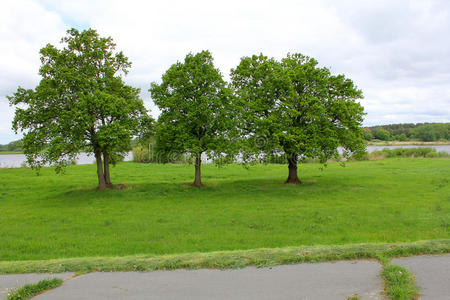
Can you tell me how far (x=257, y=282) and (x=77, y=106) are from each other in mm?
18405

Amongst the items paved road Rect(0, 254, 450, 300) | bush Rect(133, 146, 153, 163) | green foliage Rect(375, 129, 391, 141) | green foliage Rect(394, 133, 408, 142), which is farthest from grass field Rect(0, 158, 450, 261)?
green foliage Rect(394, 133, 408, 142)

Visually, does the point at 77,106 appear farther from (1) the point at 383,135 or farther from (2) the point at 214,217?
(1) the point at 383,135

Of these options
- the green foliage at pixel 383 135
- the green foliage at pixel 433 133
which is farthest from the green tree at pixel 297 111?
the green foliage at pixel 433 133

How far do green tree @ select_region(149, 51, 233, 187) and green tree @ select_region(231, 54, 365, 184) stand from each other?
180 cm

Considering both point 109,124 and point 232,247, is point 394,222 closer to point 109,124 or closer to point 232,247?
point 232,247

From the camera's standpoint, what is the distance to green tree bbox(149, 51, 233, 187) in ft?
70.2

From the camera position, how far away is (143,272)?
5.86 meters

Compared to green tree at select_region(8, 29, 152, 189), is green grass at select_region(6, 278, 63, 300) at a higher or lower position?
lower

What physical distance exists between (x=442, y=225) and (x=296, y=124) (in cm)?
1229

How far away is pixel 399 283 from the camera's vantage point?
4.80 meters

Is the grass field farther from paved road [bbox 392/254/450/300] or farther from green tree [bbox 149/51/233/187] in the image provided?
paved road [bbox 392/254/450/300]

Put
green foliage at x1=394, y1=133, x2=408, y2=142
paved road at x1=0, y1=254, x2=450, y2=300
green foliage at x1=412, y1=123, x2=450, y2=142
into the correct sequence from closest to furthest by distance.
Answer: paved road at x1=0, y1=254, x2=450, y2=300, green foliage at x1=412, y1=123, x2=450, y2=142, green foliage at x1=394, y1=133, x2=408, y2=142

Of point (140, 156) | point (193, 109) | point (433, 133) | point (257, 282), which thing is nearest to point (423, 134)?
point (433, 133)

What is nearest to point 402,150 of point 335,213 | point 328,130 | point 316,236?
point 328,130
